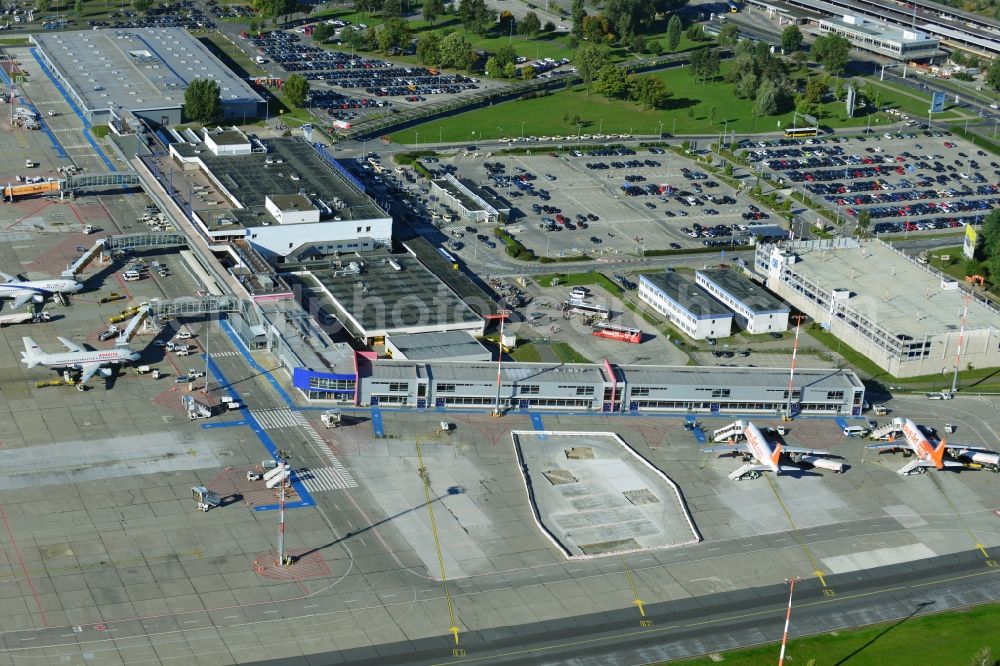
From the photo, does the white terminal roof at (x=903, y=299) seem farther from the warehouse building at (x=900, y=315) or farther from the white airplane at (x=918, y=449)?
the white airplane at (x=918, y=449)

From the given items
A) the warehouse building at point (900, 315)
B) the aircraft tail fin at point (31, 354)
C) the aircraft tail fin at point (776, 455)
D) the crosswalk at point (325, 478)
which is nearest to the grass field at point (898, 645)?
the aircraft tail fin at point (776, 455)

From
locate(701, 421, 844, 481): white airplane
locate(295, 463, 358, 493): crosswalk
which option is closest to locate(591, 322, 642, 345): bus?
locate(701, 421, 844, 481): white airplane

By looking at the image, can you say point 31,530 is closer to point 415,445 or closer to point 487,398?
point 415,445

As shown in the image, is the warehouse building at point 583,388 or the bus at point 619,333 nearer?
the warehouse building at point 583,388

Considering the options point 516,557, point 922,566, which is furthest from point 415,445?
point 922,566

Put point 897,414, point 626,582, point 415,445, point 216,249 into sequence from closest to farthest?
point 626,582 → point 415,445 → point 897,414 → point 216,249

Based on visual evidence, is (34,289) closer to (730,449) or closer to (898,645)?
(730,449)
